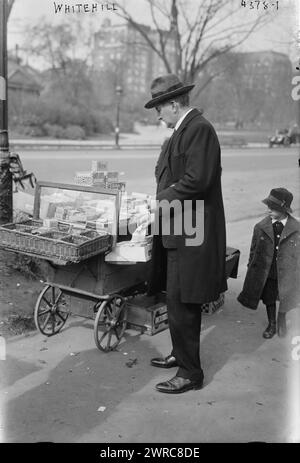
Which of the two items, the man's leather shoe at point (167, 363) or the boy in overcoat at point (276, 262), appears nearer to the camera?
the man's leather shoe at point (167, 363)

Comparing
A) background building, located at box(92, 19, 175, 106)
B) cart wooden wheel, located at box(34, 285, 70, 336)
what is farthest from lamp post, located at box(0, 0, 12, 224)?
background building, located at box(92, 19, 175, 106)

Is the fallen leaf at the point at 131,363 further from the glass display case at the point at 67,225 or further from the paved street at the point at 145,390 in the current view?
the glass display case at the point at 67,225

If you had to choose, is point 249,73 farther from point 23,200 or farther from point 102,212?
point 102,212

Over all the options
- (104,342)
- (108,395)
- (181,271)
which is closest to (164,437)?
(108,395)

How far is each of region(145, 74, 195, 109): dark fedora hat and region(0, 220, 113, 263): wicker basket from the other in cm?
106

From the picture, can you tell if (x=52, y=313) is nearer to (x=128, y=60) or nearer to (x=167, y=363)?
(x=167, y=363)

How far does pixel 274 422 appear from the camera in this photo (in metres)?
3.19

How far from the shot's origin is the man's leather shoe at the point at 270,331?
179 inches

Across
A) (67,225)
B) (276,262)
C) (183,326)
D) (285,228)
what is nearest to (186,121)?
(183,326)

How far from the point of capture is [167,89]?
3395 millimetres

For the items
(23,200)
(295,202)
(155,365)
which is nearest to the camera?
(155,365)

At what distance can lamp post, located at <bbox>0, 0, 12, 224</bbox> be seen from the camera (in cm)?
495

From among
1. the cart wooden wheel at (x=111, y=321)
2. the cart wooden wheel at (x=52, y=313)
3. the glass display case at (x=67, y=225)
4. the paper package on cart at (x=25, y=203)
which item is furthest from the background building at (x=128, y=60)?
the cart wooden wheel at (x=111, y=321)

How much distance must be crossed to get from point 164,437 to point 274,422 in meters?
0.68
